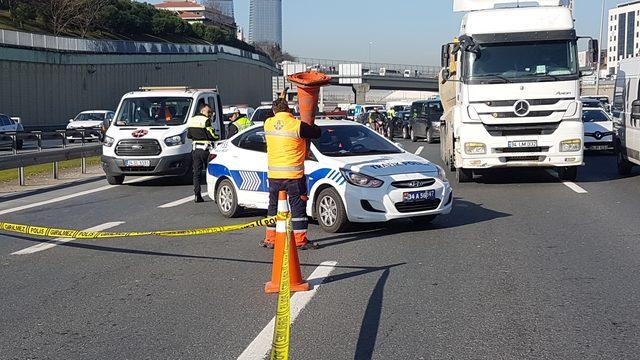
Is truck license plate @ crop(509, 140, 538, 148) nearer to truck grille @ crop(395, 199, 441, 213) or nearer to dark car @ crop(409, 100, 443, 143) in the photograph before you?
truck grille @ crop(395, 199, 441, 213)

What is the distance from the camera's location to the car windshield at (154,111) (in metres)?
19.4

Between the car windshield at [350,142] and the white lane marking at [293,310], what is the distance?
305 centimetres

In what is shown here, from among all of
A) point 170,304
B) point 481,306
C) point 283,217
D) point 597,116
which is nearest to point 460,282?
point 481,306

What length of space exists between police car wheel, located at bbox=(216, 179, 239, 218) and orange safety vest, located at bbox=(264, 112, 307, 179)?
3272mm

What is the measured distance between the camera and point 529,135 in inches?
667

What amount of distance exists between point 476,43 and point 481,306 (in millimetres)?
10633

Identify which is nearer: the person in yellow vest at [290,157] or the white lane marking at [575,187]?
the person in yellow vest at [290,157]

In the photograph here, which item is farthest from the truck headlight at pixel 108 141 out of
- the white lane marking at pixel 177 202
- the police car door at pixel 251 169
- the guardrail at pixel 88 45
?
the guardrail at pixel 88 45

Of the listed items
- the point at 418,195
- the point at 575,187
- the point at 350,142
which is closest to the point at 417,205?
the point at 418,195

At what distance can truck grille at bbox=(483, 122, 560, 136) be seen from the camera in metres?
16.9

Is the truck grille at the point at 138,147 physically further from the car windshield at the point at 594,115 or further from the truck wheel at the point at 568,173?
the car windshield at the point at 594,115

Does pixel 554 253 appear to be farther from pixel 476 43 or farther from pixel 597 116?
pixel 597 116

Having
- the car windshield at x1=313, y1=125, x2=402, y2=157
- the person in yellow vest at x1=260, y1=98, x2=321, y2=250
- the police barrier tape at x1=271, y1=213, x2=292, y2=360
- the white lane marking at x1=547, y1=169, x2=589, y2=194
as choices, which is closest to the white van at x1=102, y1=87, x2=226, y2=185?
the car windshield at x1=313, y1=125, x2=402, y2=157

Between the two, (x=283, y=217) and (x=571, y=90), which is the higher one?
(x=571, y=90)
